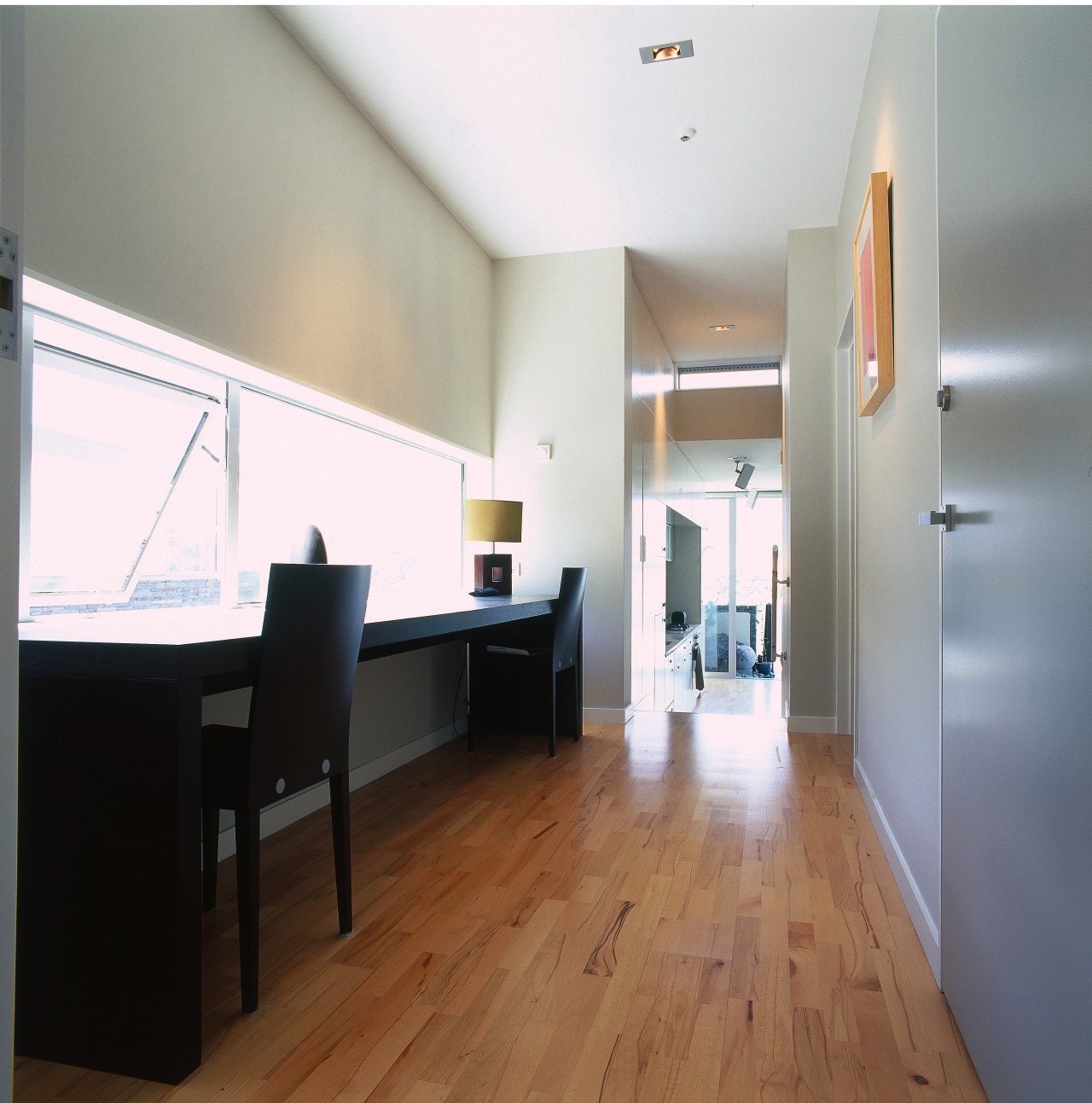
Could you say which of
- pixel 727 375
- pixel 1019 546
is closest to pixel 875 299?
pixel 1019 546

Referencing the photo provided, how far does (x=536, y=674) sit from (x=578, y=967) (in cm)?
247

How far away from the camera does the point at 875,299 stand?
2537mm

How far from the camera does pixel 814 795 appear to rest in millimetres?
3232

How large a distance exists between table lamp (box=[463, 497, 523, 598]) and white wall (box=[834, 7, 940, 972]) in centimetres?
192

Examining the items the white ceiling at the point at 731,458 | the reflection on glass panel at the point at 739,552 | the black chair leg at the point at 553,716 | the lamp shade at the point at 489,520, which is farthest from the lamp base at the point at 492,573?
the reflection on glass panel at the point at 739,552

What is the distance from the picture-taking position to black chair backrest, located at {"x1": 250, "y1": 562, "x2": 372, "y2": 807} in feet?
5.53

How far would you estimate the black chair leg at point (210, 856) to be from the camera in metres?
1.99

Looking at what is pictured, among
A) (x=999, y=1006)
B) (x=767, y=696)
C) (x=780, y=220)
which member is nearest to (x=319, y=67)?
(x=780, y=220)

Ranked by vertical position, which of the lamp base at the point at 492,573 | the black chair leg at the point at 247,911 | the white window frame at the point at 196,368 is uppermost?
the white window frame at the point at 196,368

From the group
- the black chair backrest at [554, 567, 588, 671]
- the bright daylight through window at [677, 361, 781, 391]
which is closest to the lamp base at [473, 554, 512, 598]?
the black chair backrest at [554, 567, 588, 671]

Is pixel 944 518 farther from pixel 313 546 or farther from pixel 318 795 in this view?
pixel 318 795

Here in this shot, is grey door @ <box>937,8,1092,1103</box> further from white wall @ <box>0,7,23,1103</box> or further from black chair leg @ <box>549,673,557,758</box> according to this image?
black chair leg @ <box>549,673,557,758</box>

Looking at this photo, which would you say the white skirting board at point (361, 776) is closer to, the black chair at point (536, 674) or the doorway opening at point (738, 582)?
the black chair at point (536, 674)

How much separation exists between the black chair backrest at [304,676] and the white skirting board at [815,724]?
3259 millimetres
